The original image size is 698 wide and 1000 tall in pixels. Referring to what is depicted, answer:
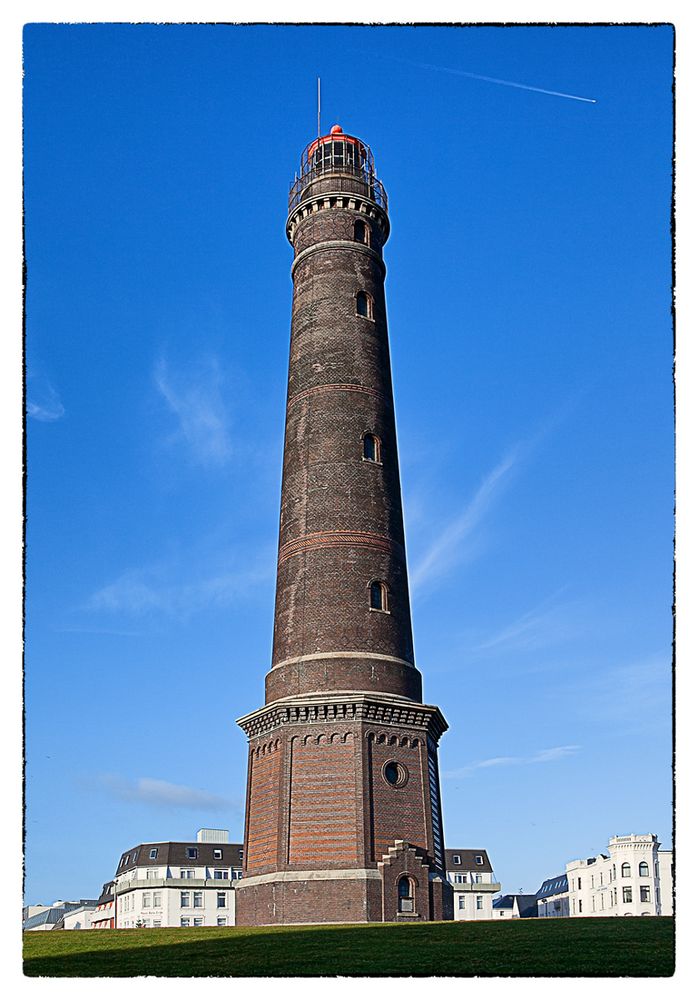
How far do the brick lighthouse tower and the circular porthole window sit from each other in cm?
5

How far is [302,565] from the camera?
37.0 meters

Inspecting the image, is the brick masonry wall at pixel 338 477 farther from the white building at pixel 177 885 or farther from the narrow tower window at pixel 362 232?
the white building at pixel 177 885

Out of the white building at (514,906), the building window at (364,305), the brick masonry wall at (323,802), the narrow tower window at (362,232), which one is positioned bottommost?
the white building at (514,906)

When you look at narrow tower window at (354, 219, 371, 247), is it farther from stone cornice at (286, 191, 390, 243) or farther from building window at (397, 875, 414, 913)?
building window at (397, 875, 414, 913)

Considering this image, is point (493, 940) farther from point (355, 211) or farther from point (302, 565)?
point (355, 211)

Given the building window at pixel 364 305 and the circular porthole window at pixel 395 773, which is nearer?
the circular porthole window at pixel 395 773

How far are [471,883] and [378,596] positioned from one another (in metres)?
72.9

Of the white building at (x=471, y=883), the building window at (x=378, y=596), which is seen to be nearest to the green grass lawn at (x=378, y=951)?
the building window at (x=378, y=596)

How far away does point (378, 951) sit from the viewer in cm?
2158

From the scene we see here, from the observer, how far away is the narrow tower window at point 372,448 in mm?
38406

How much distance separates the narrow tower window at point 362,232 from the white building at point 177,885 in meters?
63.4

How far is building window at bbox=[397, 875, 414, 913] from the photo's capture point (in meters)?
32.6

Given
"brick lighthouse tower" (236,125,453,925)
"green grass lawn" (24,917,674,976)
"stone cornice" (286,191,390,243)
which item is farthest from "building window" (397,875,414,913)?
"stone cornice" (286,191,390,243)

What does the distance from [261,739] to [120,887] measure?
67.6 m
